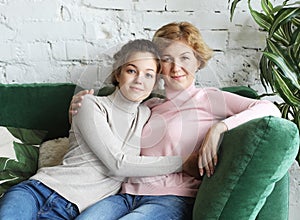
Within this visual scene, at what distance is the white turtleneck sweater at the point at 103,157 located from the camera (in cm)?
155

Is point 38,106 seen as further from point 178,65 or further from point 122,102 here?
point 178,65

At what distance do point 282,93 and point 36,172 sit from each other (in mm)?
928

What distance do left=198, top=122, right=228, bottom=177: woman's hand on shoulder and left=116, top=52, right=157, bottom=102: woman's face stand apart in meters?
0.25

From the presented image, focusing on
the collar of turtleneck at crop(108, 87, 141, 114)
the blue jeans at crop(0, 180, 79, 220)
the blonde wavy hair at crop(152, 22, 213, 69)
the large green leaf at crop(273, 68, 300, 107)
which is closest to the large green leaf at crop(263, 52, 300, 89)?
the large green leaf at crop(273, 68, 300, 107)

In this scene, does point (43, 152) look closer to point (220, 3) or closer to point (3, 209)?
point (3, 209)

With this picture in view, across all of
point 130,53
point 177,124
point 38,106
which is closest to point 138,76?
point 130,53

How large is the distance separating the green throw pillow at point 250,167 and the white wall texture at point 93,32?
2.48ft

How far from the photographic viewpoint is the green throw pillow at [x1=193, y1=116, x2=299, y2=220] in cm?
129

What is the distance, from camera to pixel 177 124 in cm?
158

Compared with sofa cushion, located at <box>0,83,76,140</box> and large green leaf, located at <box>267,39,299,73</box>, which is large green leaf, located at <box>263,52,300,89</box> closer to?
large green leaf, located at <box>267,39,299,73</box>

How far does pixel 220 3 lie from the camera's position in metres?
2.11

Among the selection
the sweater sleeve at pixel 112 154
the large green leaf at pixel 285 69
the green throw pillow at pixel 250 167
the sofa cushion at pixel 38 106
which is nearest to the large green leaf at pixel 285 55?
the large green leaf at pixel 285 69

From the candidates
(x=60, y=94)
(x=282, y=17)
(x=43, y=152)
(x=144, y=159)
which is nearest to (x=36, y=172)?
(x=43, y=152)

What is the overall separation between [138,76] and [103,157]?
0.92ft
